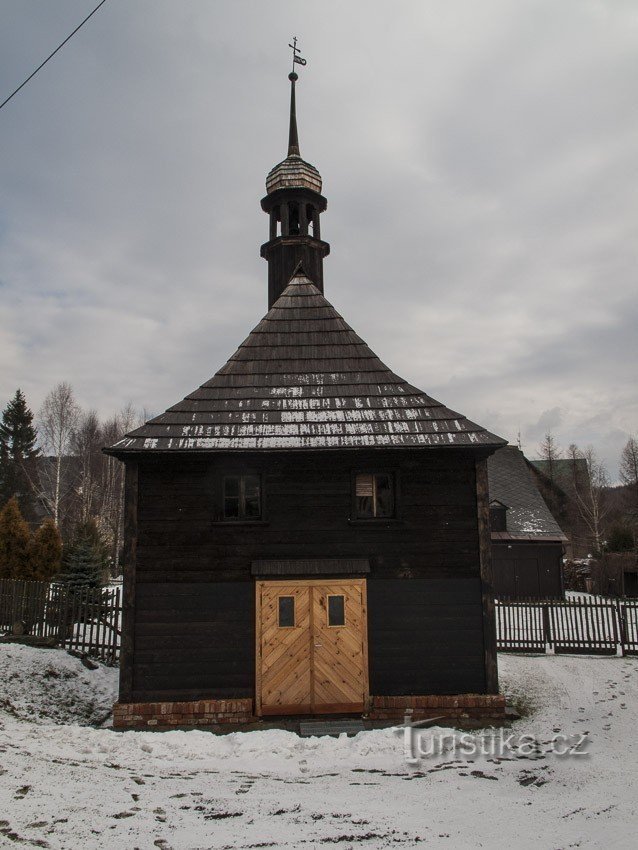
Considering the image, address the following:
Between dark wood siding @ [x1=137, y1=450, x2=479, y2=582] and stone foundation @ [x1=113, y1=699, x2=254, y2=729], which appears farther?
Answer: dark wood siding @ [x1=137, y1=450, x2=479, y2=582]

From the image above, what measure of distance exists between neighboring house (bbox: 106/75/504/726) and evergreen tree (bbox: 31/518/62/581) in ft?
38.6

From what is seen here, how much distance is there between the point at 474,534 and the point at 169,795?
6388 mm

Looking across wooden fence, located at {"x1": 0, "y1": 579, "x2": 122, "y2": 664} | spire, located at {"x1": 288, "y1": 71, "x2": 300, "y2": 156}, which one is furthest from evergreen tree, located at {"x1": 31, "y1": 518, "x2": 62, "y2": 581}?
spire, located at {"x1": 288, "y1": 71, "x2": 300, "y2": 156}

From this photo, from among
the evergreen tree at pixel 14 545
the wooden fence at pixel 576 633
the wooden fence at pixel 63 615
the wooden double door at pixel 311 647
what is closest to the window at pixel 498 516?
the wooden fence at pixel 576 633

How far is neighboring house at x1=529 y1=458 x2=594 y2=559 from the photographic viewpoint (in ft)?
158

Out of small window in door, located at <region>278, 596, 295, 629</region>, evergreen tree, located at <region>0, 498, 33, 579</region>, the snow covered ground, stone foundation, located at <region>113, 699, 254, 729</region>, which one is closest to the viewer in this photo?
the snow covered ground

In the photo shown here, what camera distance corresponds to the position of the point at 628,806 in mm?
6266

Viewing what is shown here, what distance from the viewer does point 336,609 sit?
10320mm

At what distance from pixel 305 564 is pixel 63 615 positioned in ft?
22.5

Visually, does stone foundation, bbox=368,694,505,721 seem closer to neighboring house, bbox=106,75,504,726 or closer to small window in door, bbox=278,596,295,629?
neighboring house, bbox=106,75,504,726

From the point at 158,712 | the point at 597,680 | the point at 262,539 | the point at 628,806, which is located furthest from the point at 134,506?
the point at 597,680

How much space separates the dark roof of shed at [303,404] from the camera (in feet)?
34.4

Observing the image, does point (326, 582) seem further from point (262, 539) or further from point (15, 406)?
point (15, 406)

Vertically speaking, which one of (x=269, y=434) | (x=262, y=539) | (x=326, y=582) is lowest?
(x=326, y=582)
